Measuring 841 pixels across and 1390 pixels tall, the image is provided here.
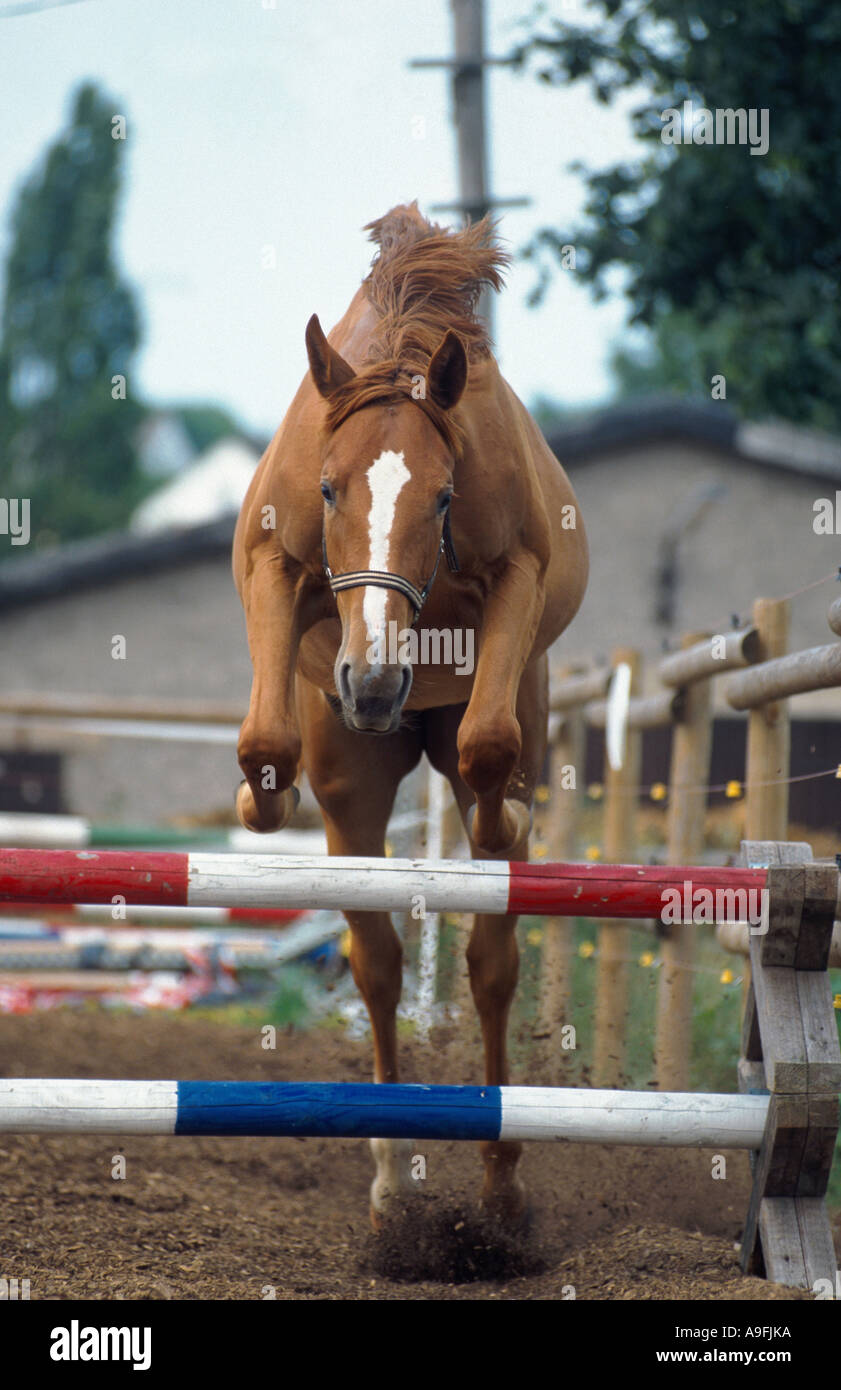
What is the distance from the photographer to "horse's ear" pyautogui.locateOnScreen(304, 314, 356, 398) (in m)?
3.04

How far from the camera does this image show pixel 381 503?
2.88 metres

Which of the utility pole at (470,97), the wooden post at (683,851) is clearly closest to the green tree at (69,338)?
the utility pole at (470,97)

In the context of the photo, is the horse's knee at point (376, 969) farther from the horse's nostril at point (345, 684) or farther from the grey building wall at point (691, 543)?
the grey building wall at point (691, 543)

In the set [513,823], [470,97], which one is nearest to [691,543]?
[470,97]

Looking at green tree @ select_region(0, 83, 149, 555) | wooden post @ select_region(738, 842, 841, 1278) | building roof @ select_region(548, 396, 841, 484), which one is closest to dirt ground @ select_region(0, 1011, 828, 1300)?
wooden post @ select_region(738, 842, 841, 1278)

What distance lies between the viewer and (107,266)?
34719 mm

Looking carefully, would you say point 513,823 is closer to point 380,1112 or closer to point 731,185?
point 380,1112

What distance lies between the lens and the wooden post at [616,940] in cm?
505

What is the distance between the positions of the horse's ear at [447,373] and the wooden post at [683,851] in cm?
200

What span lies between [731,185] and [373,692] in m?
7.03
